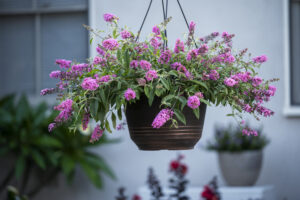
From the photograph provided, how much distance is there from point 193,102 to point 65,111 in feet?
1.55

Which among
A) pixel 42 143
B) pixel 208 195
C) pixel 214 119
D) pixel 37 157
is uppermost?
pixel 214 119

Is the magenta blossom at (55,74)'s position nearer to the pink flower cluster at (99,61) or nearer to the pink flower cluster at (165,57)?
the pink flower cluster at (99,61)

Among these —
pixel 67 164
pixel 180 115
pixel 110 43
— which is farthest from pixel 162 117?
pixel 67 164

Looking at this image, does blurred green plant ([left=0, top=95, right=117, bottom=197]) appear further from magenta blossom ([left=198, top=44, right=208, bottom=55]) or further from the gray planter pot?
magenta blossom ([left=198, top=44, right=208, bottom=55])

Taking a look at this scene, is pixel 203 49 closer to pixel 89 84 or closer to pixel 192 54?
pixel 192 54

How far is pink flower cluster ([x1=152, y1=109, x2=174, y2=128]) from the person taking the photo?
166 cm

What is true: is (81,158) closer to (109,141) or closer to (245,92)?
(109,141)

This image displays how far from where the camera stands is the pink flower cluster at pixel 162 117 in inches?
65.3

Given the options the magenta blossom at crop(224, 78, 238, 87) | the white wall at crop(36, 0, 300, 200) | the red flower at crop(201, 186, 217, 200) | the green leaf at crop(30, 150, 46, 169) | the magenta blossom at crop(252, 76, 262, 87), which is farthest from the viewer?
the white wall at crop(36, 0, 300, 200)

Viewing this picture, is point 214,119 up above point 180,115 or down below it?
below

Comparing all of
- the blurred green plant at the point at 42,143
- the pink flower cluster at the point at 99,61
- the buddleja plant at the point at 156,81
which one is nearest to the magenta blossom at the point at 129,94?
the buddleja plant at the point at 156,81

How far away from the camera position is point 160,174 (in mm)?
4602

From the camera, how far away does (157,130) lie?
6.07 ft

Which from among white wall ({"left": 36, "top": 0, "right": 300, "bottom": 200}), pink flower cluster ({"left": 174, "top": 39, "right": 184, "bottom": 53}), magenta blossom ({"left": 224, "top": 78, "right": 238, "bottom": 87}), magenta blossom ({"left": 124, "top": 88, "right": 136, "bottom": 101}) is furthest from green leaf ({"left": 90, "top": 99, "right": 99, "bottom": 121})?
white wall ({"left": 36, "top": 0, "right": 300, "bottom": 200})
